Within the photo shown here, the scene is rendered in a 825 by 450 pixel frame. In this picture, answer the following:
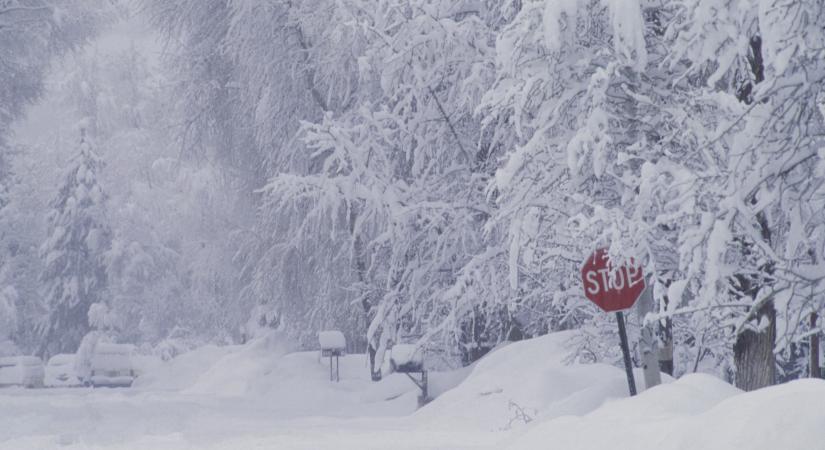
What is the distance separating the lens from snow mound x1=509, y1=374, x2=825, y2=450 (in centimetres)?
435

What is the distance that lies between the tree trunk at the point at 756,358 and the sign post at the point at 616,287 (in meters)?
1.54

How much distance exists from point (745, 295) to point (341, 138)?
7978 mm

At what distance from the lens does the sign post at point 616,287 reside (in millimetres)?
8875

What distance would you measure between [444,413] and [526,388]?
1.50m

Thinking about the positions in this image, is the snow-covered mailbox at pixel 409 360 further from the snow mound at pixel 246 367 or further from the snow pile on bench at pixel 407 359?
the snow mound at pixel 246 367

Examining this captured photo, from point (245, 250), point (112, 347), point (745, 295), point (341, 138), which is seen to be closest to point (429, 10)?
point (341, 138)

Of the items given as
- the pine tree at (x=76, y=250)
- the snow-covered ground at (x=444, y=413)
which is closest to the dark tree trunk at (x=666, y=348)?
the snow-covered ground at (x=444, y=413)

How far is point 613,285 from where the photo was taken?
8977 millimetres

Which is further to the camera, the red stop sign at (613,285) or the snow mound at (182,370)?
Answer: the snow mound at (182,370)

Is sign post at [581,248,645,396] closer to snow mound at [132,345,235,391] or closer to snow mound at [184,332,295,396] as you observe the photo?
snow mound at [184,332,295,396]

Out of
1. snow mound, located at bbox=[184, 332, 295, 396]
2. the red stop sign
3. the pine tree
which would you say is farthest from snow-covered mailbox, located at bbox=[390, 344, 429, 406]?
the pine tree

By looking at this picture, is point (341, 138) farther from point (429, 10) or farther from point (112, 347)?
point (112, 347)

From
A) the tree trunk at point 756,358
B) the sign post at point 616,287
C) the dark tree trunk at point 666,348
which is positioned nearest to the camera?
the sign post at point 616,287

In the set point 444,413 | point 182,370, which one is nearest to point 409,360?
point 444,413
